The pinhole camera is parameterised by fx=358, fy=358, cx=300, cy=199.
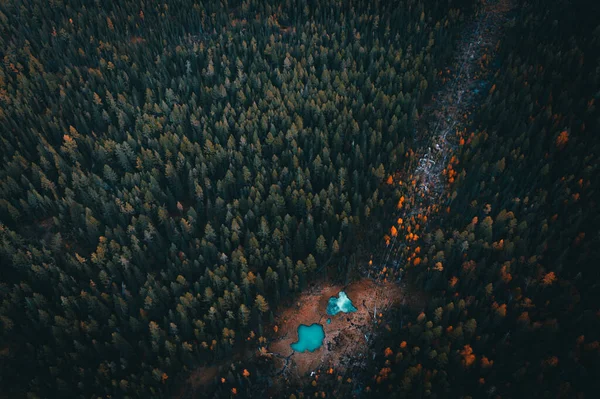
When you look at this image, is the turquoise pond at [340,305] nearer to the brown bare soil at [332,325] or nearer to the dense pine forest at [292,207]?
the brown bare soil at [332,325]

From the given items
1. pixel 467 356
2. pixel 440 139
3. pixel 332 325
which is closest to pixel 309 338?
pixel 332 325

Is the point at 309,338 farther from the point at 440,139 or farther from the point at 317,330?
the point at 440,139

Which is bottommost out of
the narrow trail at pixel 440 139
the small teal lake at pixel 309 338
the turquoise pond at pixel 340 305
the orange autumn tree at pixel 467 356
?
the small teal lake at pixel 309 338

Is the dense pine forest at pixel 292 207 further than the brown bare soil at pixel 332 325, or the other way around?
the brown bare soil at pixel 332 325

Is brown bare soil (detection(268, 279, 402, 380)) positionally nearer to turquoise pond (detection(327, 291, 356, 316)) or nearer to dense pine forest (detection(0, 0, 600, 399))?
turquoise pond (detection(327, 291, 356, 316))

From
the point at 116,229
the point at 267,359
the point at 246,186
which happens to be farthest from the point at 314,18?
the point at 267,359

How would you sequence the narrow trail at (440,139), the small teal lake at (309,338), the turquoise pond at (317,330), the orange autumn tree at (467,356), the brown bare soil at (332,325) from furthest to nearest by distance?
the narrow trail at (440,139)
the turquoise pond at (317,330)
the small teal lake at (309,338)
the brown bare soil at (332,325)
the orange autumn tree at (467,356)

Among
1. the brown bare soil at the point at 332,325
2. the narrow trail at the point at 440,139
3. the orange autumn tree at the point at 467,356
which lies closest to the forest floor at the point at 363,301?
the brown bare soil at the point at 332,325
